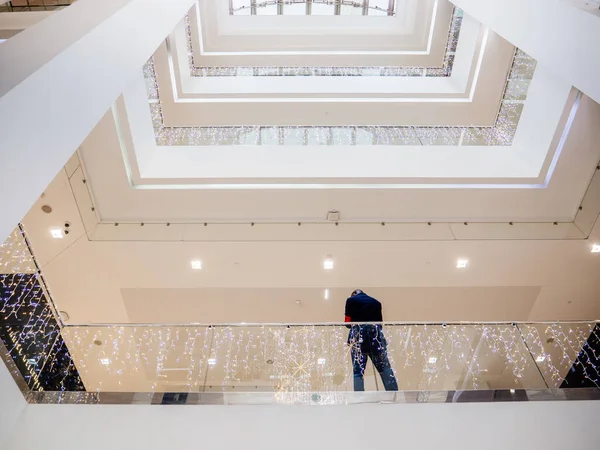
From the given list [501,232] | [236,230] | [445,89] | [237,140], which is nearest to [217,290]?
[236,230]

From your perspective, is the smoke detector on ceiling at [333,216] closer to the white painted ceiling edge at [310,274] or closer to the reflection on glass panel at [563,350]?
the white painted ceiling edge at [310,274]

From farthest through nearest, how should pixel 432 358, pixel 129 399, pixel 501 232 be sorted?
pixel 501 232, pixel 432 358, pixel 129 399

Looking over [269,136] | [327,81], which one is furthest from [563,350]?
[327,81]

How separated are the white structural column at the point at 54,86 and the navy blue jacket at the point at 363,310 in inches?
109

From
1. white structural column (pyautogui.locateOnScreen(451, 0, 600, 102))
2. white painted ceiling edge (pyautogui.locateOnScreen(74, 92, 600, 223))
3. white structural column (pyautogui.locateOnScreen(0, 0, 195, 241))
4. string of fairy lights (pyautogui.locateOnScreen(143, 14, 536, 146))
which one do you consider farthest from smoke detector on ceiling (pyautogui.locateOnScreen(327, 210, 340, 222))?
white structural column (pyautogui.locateOnScreen(0, 0, 195, 241))

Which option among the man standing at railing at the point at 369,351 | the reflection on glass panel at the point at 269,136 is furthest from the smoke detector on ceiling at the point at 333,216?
the man standing at railing at the point at 369,351

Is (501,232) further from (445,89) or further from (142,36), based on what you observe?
(142,36)

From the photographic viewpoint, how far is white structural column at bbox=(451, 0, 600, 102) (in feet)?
8.10

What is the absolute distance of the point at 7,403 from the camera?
8.21 ft

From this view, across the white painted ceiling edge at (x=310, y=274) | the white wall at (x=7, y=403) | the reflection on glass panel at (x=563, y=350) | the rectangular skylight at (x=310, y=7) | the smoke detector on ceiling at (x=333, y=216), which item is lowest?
the white painted ceiling edge at (x=310, y=274)

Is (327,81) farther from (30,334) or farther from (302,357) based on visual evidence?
(30,334)

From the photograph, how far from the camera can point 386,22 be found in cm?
654

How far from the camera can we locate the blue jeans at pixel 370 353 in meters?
2.94

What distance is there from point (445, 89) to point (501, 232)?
89.5 inches
